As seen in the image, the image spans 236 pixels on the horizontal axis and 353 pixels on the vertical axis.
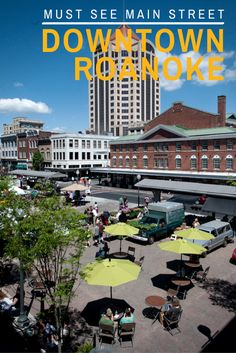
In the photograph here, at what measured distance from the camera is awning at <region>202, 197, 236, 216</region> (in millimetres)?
25083

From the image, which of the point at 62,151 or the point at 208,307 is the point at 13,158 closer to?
the point at 62,151

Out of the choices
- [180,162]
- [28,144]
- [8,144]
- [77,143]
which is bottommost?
[180,162]

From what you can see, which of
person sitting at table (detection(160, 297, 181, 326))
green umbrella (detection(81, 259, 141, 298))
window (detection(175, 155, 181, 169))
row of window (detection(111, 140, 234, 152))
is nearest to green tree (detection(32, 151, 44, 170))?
row of window (detection(111, 140, 234, 152))

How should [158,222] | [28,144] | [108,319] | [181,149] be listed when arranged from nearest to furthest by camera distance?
[108,319] → [158,222] → [181,149] → [28,144]

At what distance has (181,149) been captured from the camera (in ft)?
167

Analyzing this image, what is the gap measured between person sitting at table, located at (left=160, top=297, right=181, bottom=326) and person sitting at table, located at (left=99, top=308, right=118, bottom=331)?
181 centimetres

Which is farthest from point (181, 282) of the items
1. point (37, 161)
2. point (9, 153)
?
point (9, 153)

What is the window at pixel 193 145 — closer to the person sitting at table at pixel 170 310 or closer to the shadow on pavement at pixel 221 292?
the shadow on pavement at pixel 221 292

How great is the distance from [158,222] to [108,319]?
40.8ft

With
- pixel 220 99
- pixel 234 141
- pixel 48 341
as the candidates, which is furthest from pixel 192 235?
pixel 220 99

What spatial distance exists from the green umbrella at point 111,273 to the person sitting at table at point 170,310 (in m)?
1.73

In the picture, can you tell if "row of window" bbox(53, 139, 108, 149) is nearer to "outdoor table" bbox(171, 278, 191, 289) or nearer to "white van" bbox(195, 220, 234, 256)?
"white van" bbox(195, 220, 234, 256)

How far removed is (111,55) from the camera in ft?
459

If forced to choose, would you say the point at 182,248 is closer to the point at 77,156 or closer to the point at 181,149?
the point at 181,149
